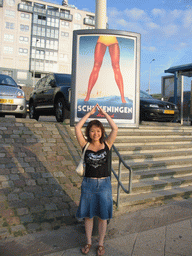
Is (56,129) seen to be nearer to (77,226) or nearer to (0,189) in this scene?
(0,189)

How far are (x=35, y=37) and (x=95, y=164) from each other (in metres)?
64.5

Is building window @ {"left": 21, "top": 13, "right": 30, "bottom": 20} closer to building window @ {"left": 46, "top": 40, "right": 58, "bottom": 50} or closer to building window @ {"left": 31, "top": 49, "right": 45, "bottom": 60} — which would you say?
building window @ {"left": 46, "top": 40, "right": 58, "bottom": 50}

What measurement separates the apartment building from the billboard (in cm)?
5309

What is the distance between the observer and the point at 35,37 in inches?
2435

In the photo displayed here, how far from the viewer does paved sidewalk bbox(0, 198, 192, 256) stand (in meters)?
3.01

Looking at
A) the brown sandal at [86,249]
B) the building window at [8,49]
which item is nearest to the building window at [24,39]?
the building window at [8,49]

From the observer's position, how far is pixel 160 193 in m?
5.01

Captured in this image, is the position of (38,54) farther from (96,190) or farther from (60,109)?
(96,190)

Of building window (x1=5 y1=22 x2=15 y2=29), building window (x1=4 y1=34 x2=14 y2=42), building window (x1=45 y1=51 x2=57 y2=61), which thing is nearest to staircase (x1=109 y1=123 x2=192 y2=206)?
building window (x1=4 y1=34 x2=14 y2=42)

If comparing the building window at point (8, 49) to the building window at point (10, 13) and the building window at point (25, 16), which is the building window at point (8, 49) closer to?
the building window at point (10, 13)

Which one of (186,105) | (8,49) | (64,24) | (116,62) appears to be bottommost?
(186,105)

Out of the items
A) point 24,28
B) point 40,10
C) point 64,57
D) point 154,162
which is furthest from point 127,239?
point 40,10

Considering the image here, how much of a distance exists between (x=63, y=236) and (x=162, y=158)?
3805mm

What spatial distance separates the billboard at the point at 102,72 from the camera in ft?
22.1
